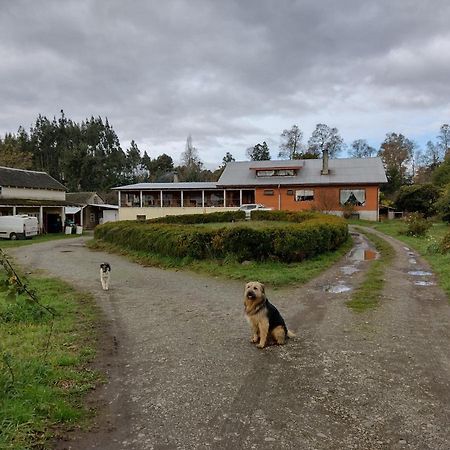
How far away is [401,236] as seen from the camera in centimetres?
2327

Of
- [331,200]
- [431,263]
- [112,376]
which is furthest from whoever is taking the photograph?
[331,200]

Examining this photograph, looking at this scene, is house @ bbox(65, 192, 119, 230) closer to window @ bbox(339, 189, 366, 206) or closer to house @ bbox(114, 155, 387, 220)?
house @ bbox(114, 155, 387, 220)

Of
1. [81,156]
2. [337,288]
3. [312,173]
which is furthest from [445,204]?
[81,156]

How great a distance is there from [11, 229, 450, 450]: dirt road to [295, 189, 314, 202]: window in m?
31.5

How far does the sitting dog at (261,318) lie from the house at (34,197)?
3278 centimetres

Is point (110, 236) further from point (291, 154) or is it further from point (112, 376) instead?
point (291, 154)

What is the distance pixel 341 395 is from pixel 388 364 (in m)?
1.19

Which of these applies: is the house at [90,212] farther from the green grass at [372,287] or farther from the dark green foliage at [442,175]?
the green grass at [372,287]

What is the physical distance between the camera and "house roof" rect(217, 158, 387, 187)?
3938cm

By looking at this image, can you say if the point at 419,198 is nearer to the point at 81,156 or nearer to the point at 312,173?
the point at 312,173

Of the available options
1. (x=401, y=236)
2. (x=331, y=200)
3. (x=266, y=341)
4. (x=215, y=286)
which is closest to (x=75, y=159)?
(x=331, y=200)

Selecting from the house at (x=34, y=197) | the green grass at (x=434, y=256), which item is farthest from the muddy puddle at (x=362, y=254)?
the house at (x=34, y=197)

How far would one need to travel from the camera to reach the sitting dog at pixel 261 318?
577 cm

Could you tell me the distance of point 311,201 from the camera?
40.0 metres
